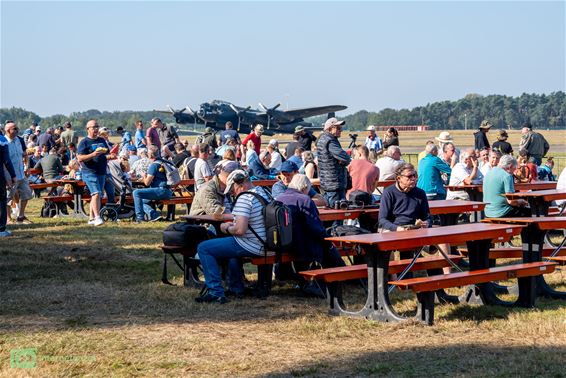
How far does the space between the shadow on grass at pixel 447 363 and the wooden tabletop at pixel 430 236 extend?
110 centimetres

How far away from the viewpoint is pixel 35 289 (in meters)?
9.84

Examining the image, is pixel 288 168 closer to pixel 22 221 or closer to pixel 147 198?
pixel 147 198

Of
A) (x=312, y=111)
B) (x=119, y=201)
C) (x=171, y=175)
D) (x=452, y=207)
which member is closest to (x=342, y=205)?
(x=452, y=207)

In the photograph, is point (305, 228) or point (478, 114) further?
point (478, 114)

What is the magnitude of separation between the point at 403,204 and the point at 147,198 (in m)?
7.79

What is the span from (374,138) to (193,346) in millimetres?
18793

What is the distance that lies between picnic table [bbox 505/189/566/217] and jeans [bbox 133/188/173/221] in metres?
7.00

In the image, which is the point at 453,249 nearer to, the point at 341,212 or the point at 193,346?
the point at 341,212

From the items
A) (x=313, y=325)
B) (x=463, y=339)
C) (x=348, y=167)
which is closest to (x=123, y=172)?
(x=348, y=167)

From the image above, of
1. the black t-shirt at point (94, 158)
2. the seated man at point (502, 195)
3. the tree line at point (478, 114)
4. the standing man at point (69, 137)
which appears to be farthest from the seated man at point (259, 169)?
the tree line at point (478, 114)

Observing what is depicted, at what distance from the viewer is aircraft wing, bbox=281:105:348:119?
62000 mm

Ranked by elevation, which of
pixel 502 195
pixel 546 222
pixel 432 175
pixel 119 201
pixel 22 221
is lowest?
pixel 22 221

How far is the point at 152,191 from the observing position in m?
15.9

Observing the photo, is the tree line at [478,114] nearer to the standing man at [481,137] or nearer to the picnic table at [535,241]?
the standing man at [481,137]
